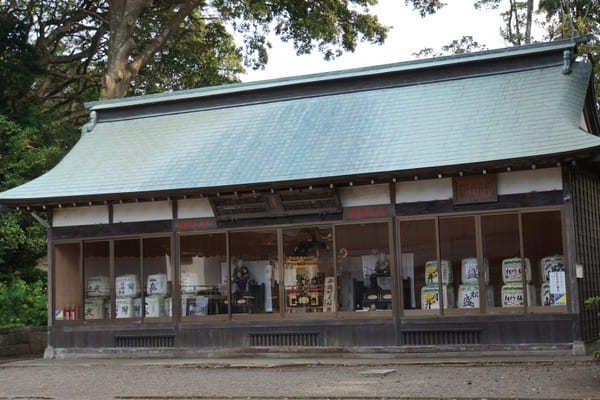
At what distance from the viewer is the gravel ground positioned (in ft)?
35.3

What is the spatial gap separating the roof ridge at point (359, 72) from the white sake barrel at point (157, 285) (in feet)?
14.9

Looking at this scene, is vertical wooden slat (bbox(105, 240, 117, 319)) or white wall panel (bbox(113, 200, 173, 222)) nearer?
white wall panel (bbox(113, 200, 173, 222))

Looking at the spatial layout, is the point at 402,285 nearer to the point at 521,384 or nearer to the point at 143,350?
the point at 521,384

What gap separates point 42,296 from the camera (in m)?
22.3

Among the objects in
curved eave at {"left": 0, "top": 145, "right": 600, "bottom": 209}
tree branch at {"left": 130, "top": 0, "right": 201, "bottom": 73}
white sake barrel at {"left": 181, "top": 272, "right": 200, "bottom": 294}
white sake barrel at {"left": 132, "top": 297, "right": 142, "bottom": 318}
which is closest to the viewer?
curved eave at {"left": 0, "top": 145, "right": 600, "bottom": 209}

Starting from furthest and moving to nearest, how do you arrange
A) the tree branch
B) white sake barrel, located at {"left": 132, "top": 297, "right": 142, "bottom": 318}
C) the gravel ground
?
the tree branch, white sake barrel, located at {"left": 132, "top": 297, "right": 142, "bottom": 318}, the gravel ground

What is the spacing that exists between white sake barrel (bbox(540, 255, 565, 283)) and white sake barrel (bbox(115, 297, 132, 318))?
870 centimetres

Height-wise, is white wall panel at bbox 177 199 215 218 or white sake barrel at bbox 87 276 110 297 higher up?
white wall panel at bbox 177 199 215 218

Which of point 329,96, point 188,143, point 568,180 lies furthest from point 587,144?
point 188,143

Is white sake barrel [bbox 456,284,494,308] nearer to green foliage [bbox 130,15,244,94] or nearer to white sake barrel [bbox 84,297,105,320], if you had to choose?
white sake barrel [bbox 84,297,105,320]

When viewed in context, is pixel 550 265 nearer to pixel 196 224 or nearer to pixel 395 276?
pixel 395 276

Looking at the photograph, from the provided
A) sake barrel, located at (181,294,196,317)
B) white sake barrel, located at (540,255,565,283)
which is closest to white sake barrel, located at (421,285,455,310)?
white sake barrel, located at (540,255,565,283)

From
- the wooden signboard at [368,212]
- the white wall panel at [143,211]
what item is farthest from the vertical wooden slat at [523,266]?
the white wall panel at [143,211]

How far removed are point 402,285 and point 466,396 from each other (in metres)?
5.36
